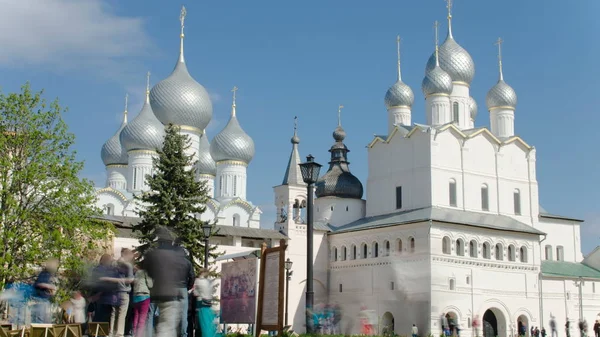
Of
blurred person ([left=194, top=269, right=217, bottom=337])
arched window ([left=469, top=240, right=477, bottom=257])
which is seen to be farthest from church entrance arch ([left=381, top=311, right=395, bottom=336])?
blurred person ([left=194, top=269, right=217, bottom=337])

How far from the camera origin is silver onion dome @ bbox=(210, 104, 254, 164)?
53938 millimetres

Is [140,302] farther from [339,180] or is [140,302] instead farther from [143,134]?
[143,134]

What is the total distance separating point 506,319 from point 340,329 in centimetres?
1104

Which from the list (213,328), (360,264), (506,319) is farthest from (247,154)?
(213,328)

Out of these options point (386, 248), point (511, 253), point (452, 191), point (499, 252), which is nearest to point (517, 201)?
point (452, 191)

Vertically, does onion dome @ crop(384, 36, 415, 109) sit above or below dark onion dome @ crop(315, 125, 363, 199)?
Answer: above

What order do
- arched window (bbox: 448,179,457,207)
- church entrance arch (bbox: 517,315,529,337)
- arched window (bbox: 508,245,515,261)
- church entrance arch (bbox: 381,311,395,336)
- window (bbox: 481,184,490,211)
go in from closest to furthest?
church entrance arch (bbox: 381,311,395,336), church entrance arch (bbox: 517,315,529,337), arched window (bbox: 508,245,515,261), arched window (bbox: 448,179,457,207), window (bbox: 481,184,490,211)

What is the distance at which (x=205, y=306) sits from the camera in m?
11.5

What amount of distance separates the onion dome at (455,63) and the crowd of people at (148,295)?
34250 mm

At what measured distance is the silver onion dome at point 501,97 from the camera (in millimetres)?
46562

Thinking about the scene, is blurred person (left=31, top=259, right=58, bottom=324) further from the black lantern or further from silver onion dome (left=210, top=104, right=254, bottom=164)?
silver onion dome (left=210, top=104, right=254, bottom=164)

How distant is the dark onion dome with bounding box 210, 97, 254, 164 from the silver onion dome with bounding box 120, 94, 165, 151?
5338 millimetres

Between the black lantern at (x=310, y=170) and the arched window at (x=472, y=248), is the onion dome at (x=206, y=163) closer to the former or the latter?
the arched window at (x=472, y=248)

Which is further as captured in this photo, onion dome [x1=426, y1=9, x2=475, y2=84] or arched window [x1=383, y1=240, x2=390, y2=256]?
onion dome [x1=426, y1=9, x2=475, y2=84]
